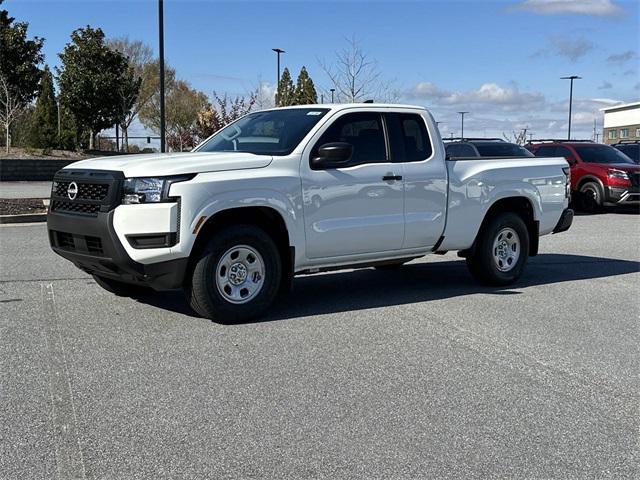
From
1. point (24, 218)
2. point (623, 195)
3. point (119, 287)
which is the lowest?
point (119, 287)

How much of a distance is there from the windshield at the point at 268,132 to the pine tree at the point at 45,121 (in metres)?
30.8

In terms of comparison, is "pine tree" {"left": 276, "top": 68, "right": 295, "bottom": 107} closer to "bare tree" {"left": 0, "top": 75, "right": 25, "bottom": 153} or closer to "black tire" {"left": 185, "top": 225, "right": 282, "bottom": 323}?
"bare tree" {"left": 0, "top": 75, "right": 25, "bottom": 153}

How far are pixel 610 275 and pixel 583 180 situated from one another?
10056 mm

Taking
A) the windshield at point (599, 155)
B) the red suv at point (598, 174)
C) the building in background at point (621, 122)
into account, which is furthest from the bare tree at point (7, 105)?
the building in background at point (621, 122)

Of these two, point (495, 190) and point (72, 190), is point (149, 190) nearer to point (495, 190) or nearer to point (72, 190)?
point (72, 190)

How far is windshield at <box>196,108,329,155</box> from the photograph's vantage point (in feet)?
23.0

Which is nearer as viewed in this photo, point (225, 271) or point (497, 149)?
point (225, 271)

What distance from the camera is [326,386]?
492 centimetres

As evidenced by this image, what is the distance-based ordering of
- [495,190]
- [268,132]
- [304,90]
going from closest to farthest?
[268,132], [495,190], [304,90]

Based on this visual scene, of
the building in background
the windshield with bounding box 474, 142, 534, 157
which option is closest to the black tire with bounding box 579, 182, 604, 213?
the windshield with bounding box 474, 142, 534, 157

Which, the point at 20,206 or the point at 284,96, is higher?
the point at 284,96

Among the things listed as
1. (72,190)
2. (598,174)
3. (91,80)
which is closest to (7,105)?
(91,80)

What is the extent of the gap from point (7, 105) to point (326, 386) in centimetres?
2777

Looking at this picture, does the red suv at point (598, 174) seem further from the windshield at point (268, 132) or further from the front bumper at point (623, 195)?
the windshield at point (268, 132)
